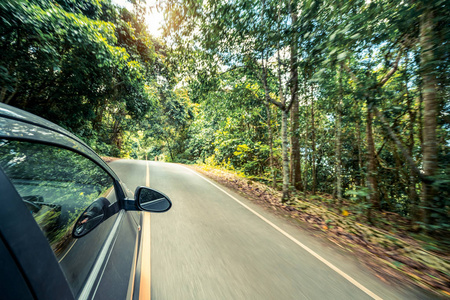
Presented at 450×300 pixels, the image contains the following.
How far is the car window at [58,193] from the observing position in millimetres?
814

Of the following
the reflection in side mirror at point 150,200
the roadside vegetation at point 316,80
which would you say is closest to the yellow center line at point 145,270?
the reflection in side mirror at point 150,200

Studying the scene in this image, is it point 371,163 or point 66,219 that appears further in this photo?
point 371,163

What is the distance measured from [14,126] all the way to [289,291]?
3090 mm

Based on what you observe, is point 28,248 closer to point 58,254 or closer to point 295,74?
point 58,254

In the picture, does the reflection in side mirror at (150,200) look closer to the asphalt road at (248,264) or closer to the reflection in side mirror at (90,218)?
the reflection in side mirror at (90,218)

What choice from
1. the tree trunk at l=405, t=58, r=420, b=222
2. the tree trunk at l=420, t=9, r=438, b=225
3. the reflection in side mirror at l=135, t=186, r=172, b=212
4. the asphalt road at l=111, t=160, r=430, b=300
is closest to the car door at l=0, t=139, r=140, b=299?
the reflection in side mirror at l=135, t=186, r=172, b=212

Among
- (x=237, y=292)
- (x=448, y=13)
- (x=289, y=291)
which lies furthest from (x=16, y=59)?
(x=448, y=13)

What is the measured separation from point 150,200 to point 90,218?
0.61 m

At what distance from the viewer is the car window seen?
814 mm

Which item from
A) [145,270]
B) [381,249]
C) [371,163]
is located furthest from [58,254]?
[371,163]

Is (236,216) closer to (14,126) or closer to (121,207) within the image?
(121,207)

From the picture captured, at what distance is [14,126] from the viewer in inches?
28.4

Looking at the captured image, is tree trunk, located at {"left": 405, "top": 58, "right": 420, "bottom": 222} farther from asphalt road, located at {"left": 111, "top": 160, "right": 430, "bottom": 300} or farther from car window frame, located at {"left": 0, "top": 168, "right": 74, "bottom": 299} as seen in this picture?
car window frame, located at {"left": 0, "top": 168, "right": 74, "bottom": 299}

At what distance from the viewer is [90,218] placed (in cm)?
108
